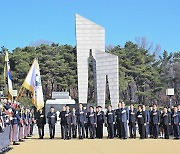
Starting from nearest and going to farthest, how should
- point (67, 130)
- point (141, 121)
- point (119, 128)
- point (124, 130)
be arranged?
1. point (124, 130)
2. point (141, 121)
3. point (119, 128)
4. point (67, 130)

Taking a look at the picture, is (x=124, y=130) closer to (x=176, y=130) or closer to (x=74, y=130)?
(x=176, y=130)

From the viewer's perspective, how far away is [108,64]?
27.6 metres

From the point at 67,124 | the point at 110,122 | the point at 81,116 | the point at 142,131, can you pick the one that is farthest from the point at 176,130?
the point at 67,124

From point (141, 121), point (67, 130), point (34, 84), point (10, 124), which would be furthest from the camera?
point (67, 130)

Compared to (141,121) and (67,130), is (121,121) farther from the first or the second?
(67,130)

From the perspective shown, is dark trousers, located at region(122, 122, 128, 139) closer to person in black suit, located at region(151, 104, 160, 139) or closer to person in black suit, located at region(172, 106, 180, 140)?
person in black suit, located at region(151, 104, 160, 139)

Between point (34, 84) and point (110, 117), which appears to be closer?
point (34, 84)

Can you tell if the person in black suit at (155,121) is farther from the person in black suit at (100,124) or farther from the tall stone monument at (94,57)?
the tall stone monument at (94,57)

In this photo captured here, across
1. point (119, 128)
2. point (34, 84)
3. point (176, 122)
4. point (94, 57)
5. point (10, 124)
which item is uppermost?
point (94, 57)

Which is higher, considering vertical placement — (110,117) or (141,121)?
(110,117)

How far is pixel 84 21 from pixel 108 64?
3764 mm

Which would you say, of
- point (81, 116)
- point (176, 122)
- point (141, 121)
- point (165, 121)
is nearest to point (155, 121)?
point (165, 121)

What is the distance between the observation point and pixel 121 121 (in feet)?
53.1

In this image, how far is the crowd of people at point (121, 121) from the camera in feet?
53.0
